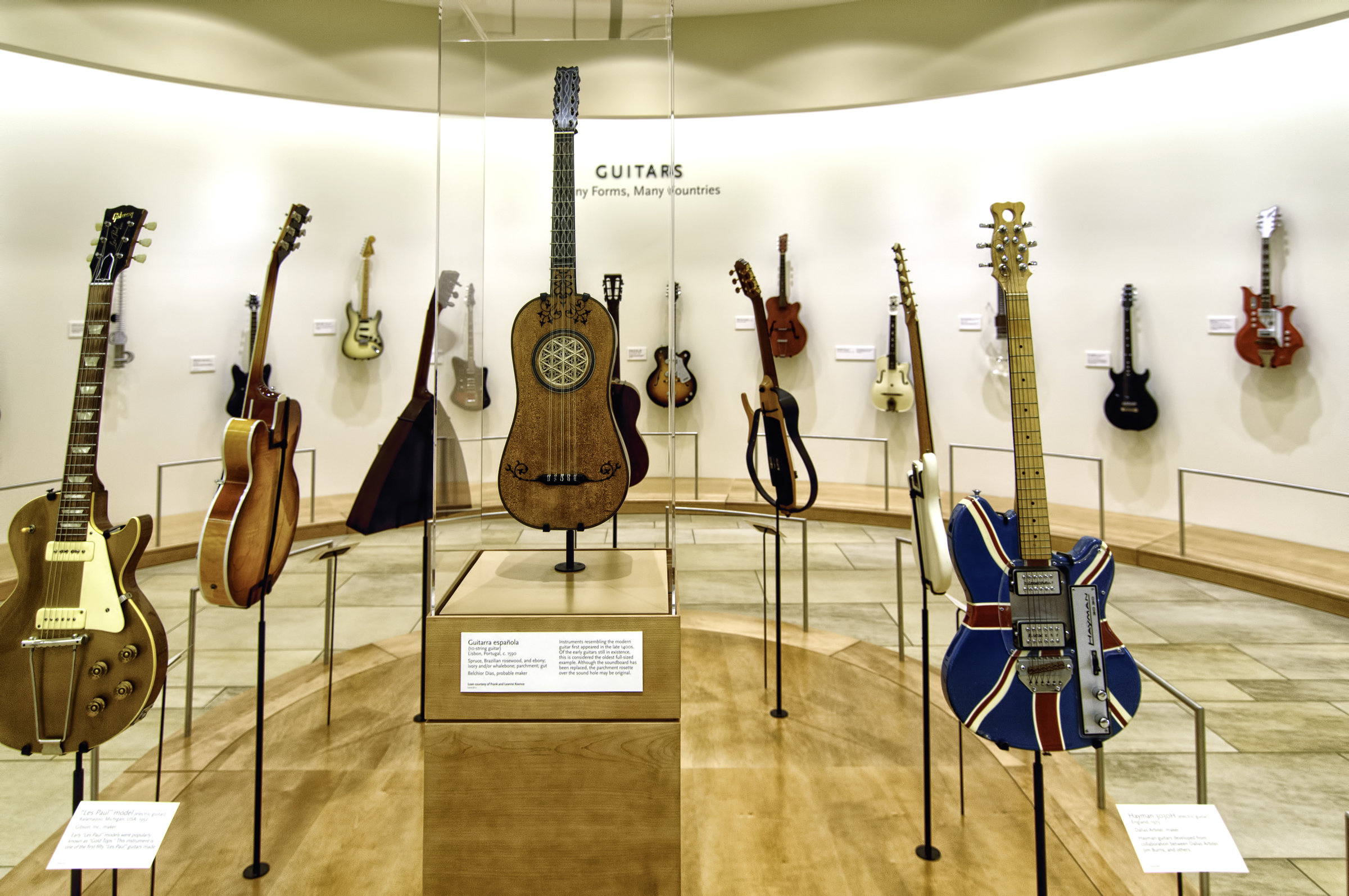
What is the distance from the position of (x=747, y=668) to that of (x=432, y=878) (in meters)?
1.56

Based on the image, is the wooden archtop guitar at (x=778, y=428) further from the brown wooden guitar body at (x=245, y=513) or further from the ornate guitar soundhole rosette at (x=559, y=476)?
the brown wooden guitar body at (x=245, y=513)

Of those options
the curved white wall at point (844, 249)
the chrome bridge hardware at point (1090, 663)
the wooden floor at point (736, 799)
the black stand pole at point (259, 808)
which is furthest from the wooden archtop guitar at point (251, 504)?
the curved white wall at point (844, 249)

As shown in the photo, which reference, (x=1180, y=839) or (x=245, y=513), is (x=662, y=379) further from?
(x=1180, y=839)

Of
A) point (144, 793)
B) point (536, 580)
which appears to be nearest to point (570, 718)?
point (536, 580)

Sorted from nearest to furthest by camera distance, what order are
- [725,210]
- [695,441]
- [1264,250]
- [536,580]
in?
1. [536,580]
2. [1264,250]
3. [695,441]
4. [725,210]

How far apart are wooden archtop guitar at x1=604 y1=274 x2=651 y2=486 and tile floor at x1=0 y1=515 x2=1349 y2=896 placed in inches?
5.7

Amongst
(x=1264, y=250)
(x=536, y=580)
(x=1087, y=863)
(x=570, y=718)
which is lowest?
(x=1087, y=863)

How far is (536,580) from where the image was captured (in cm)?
155

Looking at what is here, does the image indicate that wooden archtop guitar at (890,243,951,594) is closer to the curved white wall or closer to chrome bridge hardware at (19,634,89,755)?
chrome bridge hardware at (19,634,89,755)

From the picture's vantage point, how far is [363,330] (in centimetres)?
559

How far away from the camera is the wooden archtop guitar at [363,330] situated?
557 centimetres

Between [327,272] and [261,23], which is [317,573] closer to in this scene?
[327,272]

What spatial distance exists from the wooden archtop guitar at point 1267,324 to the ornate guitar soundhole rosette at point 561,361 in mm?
4654

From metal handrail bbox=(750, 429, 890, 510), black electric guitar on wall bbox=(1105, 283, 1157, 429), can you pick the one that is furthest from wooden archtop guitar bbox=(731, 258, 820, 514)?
black electric guitar on wall bbox=(1105, 283, 1157, 429)
